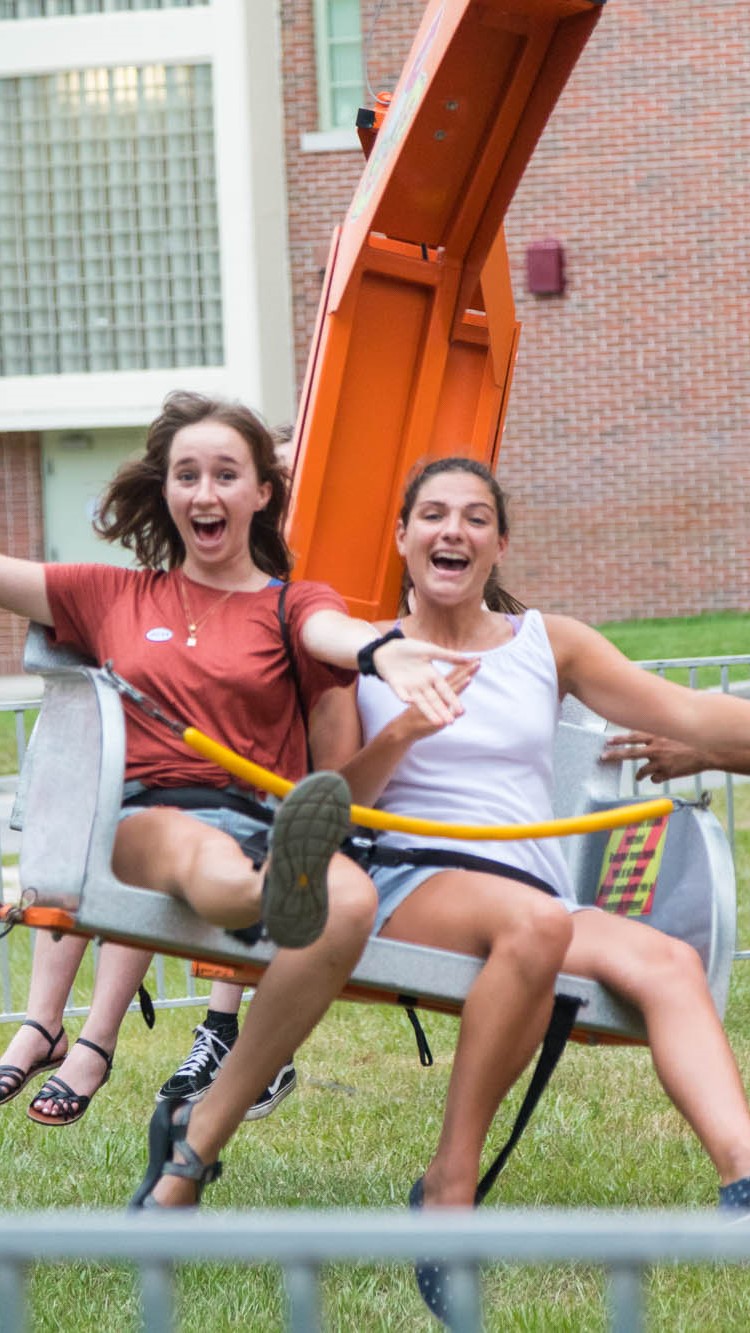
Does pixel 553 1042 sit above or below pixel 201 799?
below

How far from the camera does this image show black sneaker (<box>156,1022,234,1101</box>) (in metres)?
3.95

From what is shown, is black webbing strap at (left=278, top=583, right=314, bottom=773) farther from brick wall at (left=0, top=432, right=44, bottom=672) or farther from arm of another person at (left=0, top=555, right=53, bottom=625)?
brick wall at (left=0, top=432, right=44, bottom=672)

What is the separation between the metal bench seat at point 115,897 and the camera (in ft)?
8.98

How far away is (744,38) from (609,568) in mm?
5456

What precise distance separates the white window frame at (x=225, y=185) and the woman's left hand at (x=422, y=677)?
15.7m

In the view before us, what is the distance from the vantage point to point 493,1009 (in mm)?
2754

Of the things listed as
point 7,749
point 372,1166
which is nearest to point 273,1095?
point 372,1166

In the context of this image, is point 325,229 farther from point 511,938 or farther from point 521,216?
point 511,938

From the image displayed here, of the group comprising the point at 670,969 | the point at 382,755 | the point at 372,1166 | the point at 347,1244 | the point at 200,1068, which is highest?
the point at 347,1244

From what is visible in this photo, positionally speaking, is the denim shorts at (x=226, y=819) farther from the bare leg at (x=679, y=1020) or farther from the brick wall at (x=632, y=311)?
the brick wall at (x=632, y=311)

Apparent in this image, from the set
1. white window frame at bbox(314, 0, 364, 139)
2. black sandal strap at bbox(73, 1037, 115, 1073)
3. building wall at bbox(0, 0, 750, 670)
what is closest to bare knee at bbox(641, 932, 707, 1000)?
black sandal strap at bbox(73, 1037, 115, 1073)

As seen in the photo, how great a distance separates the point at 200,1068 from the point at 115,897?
1392mm

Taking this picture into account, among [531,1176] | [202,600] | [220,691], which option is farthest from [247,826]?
[531,1176]

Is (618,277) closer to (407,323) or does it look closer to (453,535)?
(407,323)
